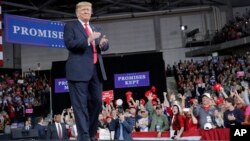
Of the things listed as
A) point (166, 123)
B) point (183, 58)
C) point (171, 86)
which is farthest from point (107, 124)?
point (183, 58)

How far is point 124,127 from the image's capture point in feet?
26.0

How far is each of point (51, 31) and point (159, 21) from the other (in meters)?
18.3

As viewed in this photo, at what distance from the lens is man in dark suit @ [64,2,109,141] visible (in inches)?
129

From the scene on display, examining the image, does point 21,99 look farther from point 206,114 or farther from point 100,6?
point 206,114

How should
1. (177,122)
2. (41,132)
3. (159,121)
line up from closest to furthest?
(177,122) < (159,121) < (41,132)

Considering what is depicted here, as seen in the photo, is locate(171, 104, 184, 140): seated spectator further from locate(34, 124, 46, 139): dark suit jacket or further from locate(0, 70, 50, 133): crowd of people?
locate(0, 70, 50, 133): crowd of people

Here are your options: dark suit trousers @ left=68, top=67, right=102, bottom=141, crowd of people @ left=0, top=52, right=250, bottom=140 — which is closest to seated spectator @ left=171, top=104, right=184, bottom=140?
crowd of people @ left=0, top=52, right=250, bottom=140

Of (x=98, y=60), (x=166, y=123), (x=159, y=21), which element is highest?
(x=159, y=21)

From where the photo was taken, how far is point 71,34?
337 cm

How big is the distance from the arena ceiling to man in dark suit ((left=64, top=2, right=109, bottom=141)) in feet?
60.2

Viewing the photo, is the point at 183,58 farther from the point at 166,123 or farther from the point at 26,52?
Answer: the point at 166,123

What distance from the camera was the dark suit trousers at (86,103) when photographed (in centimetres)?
328

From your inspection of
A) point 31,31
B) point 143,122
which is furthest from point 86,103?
point 143,122

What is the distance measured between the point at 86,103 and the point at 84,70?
277 millimetres
